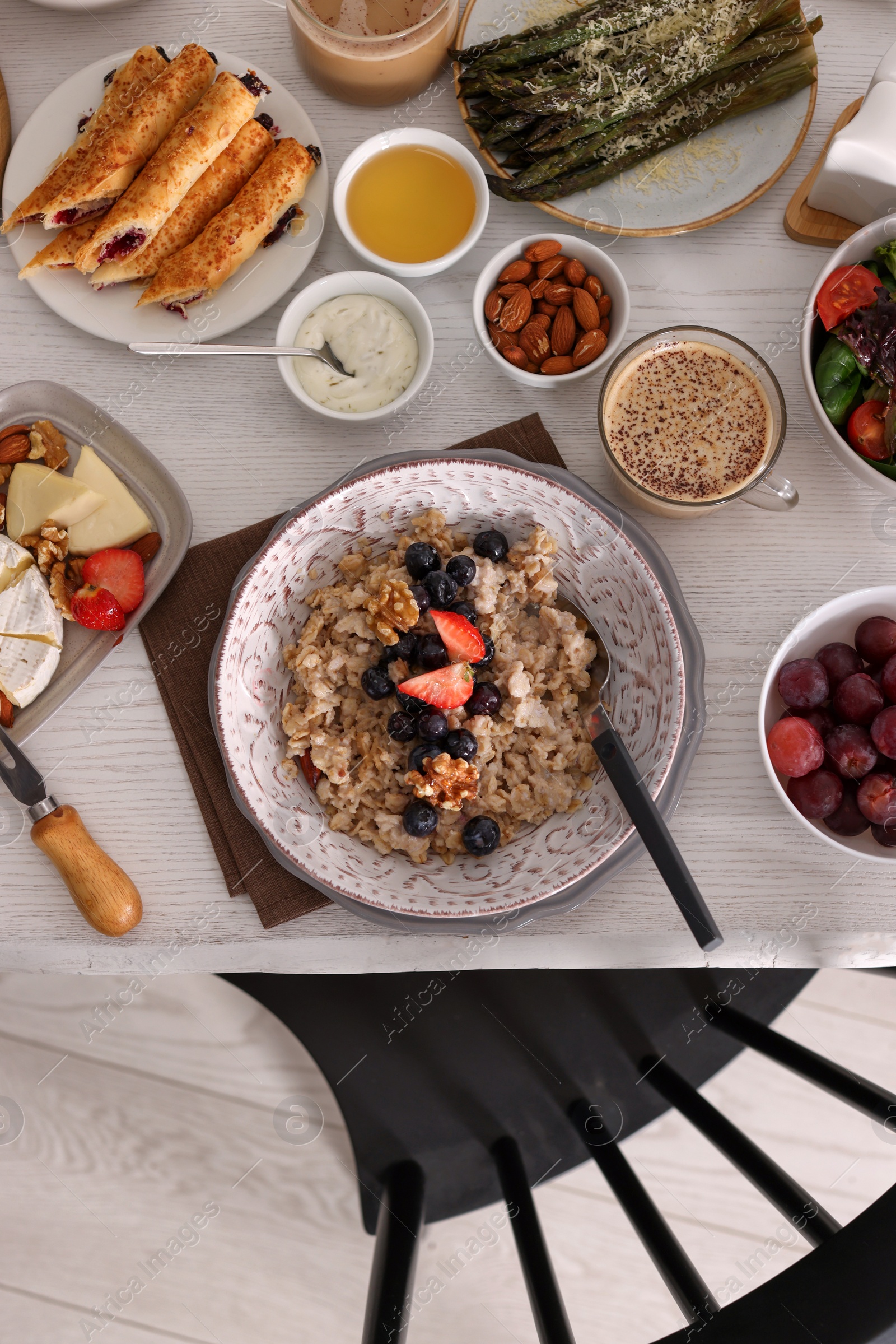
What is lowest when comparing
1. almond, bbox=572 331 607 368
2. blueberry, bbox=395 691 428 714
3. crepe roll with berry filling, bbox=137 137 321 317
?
blueberry, bbox=395 691 428 714

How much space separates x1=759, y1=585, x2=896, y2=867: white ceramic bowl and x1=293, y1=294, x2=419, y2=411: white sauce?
2.14 feet

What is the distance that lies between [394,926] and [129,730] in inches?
18.9

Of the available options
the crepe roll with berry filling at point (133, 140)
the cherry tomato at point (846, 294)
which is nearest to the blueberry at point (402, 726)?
the cherry tomato at point (846, 294)

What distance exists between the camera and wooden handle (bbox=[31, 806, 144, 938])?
116 cm

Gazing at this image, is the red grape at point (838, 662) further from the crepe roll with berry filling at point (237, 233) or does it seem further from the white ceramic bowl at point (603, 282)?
the crepe roll with berry filling at point (237, 233)

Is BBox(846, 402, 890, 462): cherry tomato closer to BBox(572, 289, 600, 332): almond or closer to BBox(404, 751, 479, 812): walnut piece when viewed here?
BBox(572, 289, 600, 332): almond

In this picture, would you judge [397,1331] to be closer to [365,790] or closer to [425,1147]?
[425,1147]

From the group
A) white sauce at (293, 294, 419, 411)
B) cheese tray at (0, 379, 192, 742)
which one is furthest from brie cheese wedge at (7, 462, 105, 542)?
white sauce at (293, 294, 419, 411)

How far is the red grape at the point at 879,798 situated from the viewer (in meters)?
1.09

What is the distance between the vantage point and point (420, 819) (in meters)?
1.04

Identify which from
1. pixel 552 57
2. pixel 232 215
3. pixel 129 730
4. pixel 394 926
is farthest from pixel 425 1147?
pixel 552 57

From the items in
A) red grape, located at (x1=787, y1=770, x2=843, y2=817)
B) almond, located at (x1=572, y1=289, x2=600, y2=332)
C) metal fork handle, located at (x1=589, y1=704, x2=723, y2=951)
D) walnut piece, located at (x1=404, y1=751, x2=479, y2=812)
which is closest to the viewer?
metal fork handle, located at (x1=589, y1=704, x2=723, y2=951)

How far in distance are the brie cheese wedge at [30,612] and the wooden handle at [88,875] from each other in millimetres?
250

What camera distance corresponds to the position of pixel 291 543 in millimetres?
1083
